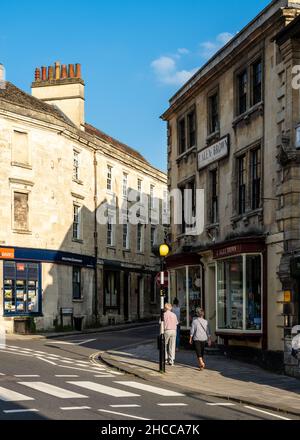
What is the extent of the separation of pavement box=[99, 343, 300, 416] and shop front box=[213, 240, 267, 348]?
3.03ft

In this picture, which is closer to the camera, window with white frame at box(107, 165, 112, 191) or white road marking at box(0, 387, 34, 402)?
white road marking at box(0, 387, 34, 402)

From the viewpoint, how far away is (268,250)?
2008cm

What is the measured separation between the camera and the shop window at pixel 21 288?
35.0 m

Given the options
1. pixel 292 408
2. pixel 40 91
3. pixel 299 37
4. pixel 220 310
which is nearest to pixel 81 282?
pixel 40 91

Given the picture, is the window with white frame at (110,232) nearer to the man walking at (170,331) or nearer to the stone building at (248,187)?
the stone building at (248,187)

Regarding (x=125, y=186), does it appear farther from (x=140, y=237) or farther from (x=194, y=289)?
(x=194, y=289)

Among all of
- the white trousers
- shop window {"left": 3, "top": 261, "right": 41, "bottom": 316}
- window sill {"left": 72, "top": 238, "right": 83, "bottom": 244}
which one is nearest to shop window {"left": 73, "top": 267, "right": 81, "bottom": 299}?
window sill {"left": 72, "top": 238, "right": 83, "bottom": 244}

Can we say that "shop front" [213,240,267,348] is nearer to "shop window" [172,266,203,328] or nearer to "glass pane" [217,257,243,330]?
"glass pane" [217,257,243,330]

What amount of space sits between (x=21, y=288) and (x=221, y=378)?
19.9 meters

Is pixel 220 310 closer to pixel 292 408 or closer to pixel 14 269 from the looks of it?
pixel 292 408

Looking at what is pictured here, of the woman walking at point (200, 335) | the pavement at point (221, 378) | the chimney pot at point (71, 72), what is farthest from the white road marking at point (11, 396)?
the chimney pot at point (71, 72)

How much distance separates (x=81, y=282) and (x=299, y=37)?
954 inches

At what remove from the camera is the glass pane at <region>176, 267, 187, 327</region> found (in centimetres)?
2702

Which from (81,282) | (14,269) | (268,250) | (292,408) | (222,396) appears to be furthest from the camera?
(81,282)
